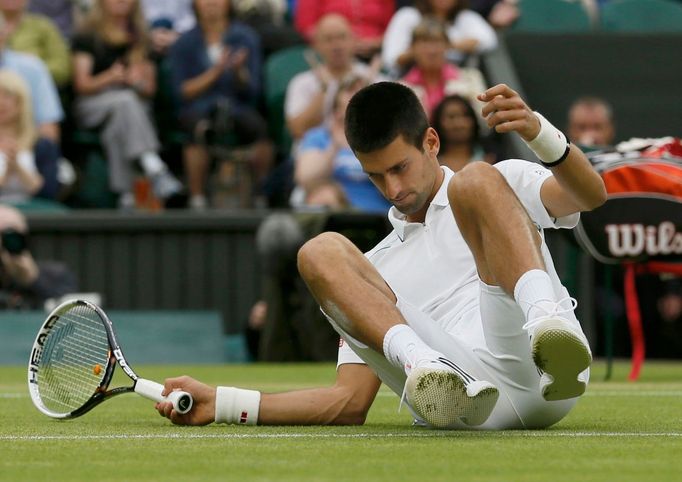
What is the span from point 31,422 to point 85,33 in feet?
24.5

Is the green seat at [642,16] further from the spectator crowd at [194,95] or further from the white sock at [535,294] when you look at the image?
the white sock at [535,294]

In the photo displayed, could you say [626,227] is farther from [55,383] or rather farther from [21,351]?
[21,351]

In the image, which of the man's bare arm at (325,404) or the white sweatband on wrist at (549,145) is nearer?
the white sweatband on wrist at (549,145)

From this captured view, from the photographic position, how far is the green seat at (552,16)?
1410cm

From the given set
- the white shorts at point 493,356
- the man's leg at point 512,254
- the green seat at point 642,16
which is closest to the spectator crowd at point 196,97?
the green seat at point 642,16

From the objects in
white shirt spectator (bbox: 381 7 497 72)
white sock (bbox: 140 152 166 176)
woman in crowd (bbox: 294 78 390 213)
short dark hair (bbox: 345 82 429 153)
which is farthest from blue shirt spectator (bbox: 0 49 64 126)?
short dark hair (bbox: 345 82 429 153)

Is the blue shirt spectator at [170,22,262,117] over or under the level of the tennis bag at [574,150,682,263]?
under

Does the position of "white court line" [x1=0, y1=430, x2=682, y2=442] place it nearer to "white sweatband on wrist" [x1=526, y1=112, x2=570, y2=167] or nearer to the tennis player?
the tennis player

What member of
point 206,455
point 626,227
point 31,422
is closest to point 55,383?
point 31,422

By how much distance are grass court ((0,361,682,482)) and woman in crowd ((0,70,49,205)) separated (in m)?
5.37

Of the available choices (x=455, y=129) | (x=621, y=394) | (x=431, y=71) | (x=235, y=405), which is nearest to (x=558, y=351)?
(x=235, y=405)

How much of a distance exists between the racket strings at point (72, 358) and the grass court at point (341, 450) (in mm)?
119

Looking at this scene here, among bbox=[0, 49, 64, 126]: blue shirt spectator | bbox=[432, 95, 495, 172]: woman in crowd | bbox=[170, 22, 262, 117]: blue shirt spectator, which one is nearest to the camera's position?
bbox=[432, 95, 495, 172]: woman in crowd

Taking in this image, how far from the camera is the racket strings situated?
17.7 feet
